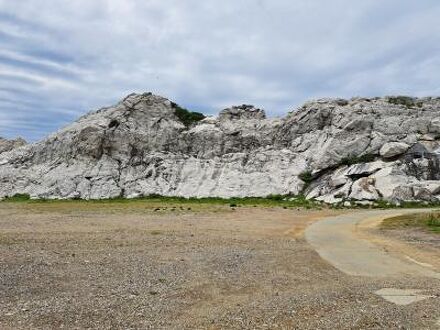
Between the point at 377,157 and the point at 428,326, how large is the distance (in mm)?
49534

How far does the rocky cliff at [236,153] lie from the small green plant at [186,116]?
17 cm

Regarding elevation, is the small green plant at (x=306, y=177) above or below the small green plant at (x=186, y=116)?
below

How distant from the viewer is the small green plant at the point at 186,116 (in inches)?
2938

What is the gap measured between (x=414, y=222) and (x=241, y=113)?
47228 mm

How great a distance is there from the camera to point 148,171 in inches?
2576

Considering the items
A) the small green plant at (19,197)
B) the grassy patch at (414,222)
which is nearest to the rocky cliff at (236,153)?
the small green plant at (19,197)

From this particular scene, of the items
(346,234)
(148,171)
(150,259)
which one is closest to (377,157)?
(148,171)

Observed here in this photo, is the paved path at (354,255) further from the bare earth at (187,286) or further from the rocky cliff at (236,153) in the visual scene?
the rocky cliff at (236,153)

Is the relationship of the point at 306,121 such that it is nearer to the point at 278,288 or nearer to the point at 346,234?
the point at 346,234

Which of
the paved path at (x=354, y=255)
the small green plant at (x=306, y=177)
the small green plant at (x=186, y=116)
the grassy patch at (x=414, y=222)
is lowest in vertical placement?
the paved path at (x=354, y=255)

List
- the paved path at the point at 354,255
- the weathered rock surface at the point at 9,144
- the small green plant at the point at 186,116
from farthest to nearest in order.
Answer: the weathered rock surface at the point at 9,144 < the small green plant at the point at 186,116 < the paved path at the point at 354,255

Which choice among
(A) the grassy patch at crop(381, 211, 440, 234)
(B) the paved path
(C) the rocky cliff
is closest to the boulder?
(C) the rocky cliff

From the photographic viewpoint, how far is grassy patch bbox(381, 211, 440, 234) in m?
28.1

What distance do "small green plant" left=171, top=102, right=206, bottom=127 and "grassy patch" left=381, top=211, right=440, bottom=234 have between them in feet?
149
